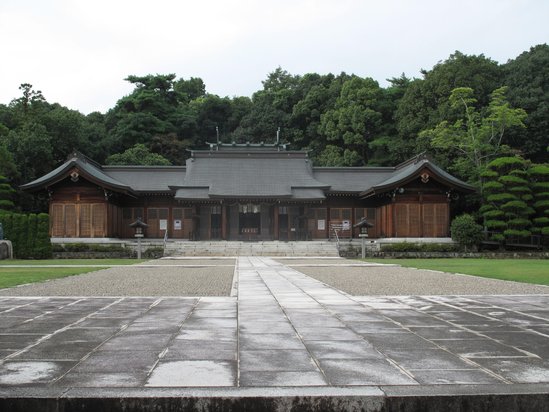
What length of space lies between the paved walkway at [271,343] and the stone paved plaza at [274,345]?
0.01 meters

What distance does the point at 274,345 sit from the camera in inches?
204

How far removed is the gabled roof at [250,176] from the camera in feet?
123

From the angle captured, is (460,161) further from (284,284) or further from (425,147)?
(284,284)

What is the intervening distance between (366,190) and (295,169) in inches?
292

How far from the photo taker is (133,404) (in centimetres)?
356

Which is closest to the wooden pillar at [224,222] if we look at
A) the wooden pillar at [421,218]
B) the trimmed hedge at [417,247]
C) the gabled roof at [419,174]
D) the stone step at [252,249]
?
the stone step at [252,249]

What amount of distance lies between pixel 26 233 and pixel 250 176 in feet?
60.5

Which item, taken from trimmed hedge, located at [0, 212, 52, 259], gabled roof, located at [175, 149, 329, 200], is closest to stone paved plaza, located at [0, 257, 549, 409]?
trimmed hedge, located at [0, 212, 52, 259]

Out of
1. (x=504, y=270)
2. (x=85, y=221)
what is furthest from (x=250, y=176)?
(x=504, y=270)

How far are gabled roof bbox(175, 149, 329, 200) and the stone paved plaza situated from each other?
94.7 feet

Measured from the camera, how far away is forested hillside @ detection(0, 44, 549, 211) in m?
39.6

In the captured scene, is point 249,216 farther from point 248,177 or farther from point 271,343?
point 271,343

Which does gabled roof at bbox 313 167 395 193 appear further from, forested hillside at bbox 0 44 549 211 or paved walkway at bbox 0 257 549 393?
paved walkway at bbox 0 257 549 393

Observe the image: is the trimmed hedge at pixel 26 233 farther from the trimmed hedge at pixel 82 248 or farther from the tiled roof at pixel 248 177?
the tiled roof at pixel 248 177
